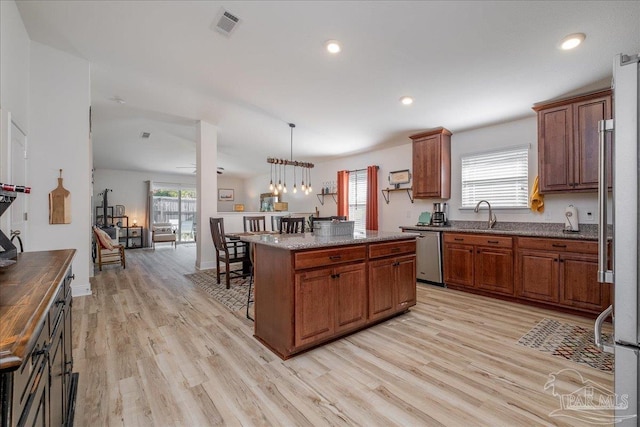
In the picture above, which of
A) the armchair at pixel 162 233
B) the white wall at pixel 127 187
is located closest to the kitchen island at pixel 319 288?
the armchair at pixel 162 233

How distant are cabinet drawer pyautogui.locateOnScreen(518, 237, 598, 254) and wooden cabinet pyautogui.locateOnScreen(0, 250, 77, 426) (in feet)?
14.0

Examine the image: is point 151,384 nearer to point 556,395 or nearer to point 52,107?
point 556,395

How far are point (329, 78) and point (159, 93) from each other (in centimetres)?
262

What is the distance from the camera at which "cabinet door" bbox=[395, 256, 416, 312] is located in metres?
2.96

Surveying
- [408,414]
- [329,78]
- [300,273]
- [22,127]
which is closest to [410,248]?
[300,273]

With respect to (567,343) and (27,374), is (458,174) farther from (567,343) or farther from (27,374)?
(27,374)

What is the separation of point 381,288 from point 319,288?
0.80 meters

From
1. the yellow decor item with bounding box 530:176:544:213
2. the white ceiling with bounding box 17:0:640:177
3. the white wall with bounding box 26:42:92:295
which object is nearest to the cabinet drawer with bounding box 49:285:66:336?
the white ceiling with bounding box 17:0:640:177

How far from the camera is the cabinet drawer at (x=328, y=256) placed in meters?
2.17

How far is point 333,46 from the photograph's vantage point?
8.95 feet

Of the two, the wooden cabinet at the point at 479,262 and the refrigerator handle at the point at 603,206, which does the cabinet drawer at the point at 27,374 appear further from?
the wooden cabinet at the point at 479,262

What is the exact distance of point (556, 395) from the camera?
179 centimetres

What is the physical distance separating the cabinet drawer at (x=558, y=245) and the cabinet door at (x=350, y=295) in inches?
91.1

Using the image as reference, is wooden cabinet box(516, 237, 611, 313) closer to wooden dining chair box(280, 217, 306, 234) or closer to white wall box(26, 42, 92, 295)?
wooden dining chair box(280, 217, 306, 234)
